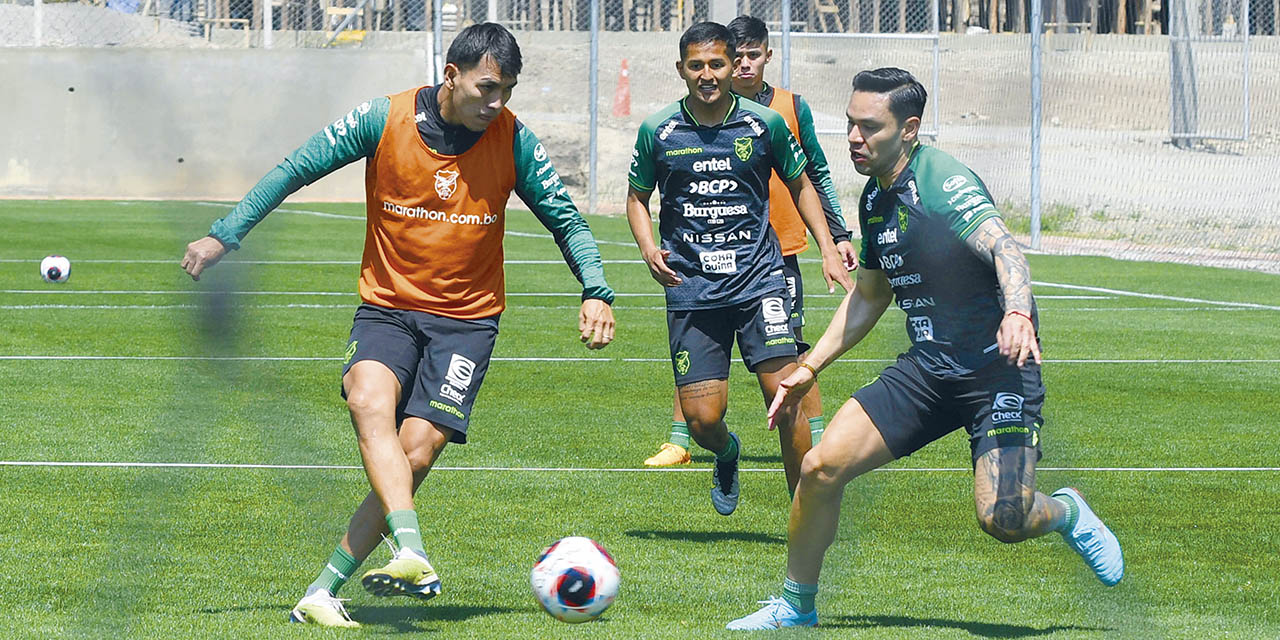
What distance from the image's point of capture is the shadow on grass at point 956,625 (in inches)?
234

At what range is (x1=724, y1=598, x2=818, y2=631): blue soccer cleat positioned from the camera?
19.6ft

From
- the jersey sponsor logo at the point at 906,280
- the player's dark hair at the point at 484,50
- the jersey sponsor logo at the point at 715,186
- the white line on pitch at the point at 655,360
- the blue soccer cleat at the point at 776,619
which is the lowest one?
the white line on pitch at the point at 655,360

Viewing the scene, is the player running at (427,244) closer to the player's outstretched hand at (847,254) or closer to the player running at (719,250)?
the player running at (719,250)

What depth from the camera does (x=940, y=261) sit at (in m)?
5.84

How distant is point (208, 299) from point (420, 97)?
42.2 inches

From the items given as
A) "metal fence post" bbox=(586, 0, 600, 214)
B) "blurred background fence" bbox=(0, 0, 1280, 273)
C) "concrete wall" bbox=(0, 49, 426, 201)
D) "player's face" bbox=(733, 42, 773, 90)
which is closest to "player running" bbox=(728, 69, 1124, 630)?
"player's face" bbox=(733, 42, 773, 90)

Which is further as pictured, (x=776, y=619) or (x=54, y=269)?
(x=54, y=269)

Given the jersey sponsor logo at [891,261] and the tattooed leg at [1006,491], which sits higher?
the jersey sponsor logo at [891,261]

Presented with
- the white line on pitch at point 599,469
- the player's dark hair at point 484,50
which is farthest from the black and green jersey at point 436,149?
the white line on pitch at point 599,469

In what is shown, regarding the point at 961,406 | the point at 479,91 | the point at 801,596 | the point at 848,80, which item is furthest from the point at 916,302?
the point at 848,80

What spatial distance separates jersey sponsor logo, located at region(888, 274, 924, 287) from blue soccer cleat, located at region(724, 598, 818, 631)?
1.11 m

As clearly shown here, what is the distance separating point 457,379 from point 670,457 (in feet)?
10.9

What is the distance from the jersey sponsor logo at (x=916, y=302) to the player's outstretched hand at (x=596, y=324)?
978mm

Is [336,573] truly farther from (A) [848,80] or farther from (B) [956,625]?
(A) [848,80]
